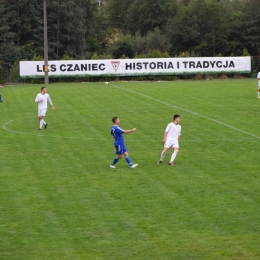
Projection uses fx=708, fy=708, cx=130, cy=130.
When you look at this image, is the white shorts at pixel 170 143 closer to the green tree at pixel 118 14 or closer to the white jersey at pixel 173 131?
the white jersey at pixel 173 131

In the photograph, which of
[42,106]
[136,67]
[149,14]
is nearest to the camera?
[42,106]

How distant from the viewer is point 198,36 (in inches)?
3976

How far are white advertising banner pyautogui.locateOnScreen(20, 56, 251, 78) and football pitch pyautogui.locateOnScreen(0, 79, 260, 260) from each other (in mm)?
29364

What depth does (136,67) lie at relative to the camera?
6669cm

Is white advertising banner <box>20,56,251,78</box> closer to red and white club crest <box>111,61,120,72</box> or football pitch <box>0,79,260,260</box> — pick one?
red and white club crest <box>111,61,120,72</box>

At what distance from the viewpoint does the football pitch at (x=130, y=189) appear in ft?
45.1

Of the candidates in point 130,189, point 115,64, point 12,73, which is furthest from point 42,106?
point 12,73

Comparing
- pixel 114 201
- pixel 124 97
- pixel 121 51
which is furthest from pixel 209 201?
pixel 121 51

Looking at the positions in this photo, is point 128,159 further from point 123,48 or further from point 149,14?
point 149,14

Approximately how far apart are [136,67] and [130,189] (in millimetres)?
48610

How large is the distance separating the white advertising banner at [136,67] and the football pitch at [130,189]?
96.3ft

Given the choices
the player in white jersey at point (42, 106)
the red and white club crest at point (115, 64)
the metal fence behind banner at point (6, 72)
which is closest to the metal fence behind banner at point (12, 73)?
the metal fence behind banner at point (6, 72)

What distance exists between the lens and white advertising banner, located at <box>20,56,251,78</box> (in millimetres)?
65625

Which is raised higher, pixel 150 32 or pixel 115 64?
pixel 150 32
